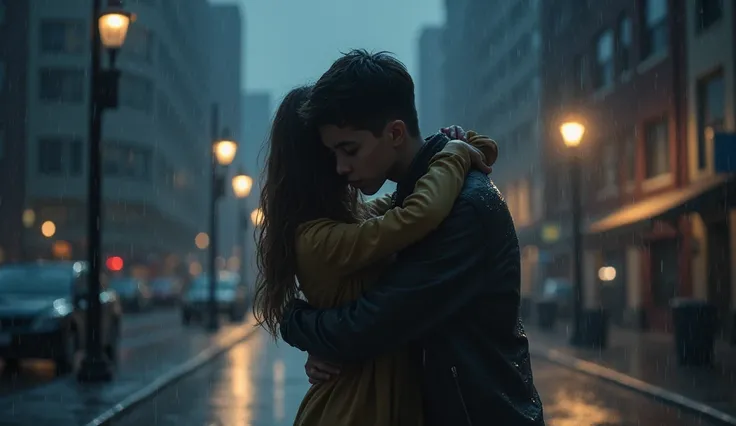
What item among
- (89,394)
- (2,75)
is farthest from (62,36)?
(89,394)

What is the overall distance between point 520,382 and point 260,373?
14.8 meters

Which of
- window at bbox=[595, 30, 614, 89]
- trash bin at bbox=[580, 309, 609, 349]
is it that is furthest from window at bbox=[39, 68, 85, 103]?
trash bin at bbox=[580, 309, 609, 349]

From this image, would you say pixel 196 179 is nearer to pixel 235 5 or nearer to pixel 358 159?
pixel 235 5

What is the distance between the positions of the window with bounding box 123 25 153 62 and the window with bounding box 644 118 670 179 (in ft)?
129

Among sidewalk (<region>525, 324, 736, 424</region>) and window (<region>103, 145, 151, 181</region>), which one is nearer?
sidewalk (<region>525, 324, 736, 424</region>)

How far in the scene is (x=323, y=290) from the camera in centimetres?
282

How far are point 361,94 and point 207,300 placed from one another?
34997 millimetres

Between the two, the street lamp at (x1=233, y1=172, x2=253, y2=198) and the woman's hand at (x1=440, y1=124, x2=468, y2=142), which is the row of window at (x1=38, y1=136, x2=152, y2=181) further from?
the woman's hand at (x1=440, y1=124, x2=468, y2=142)

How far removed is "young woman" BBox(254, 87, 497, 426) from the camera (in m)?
2.67

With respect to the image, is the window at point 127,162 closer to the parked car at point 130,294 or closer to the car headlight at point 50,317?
the parked car at point 130,294

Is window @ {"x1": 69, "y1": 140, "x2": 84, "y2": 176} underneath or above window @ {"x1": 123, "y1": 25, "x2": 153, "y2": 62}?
underneath

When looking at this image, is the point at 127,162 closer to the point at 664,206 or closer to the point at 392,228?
the point at 664,206

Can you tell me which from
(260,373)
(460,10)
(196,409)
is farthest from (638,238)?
(460,10)

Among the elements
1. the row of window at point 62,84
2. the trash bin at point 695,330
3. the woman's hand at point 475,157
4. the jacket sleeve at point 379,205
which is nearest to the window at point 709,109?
the trash bin at point 695,330
